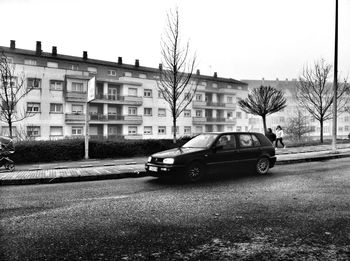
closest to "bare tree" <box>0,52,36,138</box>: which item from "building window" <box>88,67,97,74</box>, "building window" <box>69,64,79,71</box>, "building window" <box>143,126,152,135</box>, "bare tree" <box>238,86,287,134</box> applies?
"building window" <box>69,64,79,71</box>

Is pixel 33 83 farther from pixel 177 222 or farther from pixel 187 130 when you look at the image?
pixel 177 222

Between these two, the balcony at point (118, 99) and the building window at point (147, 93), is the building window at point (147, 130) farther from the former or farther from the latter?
the building window at point (147, 93)

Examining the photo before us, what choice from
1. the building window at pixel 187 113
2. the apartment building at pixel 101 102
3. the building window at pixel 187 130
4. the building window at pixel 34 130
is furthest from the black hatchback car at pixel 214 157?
the building window at pixel 187 113

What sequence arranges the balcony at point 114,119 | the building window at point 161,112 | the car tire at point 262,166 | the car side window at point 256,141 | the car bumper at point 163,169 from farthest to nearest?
the building window at point 161,112
the balcony at point 114,119
the car side window at point 256,141
the car tire at point 262,166
the car bumper at point 163,169

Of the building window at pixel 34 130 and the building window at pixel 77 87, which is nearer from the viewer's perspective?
the building window at pixel 34 130

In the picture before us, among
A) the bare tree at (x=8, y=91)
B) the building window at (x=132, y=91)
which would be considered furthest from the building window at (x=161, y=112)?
the bare tree at (x=8, y=91)

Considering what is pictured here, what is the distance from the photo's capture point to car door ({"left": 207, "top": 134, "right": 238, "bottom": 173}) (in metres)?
8.98

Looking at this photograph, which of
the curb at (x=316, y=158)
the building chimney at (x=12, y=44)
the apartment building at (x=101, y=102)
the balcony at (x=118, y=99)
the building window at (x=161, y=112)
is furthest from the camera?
the building window at (x=161, y=112)

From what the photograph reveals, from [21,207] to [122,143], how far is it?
37.8ft

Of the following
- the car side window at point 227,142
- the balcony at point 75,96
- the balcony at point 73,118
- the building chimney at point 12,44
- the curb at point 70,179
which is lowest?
the curb at point 70,179

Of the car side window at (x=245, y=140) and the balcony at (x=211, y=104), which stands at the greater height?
the balcony at (x=211, y=104)

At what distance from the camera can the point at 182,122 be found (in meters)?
50.8

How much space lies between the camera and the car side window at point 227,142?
9.37 meters

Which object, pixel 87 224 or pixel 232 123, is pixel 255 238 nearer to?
pixel 87 224
